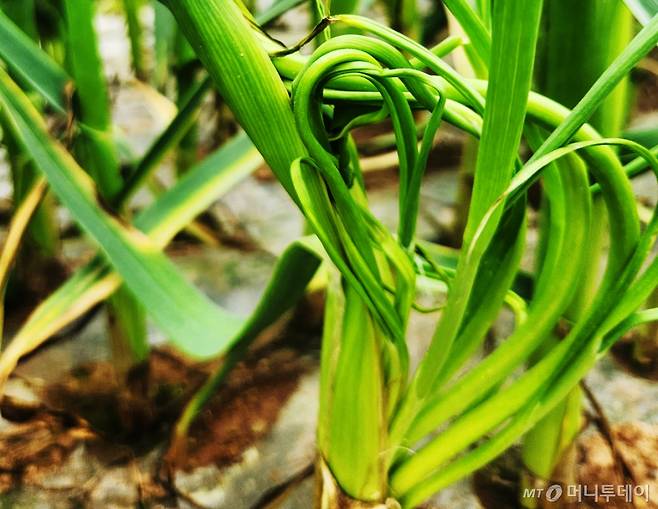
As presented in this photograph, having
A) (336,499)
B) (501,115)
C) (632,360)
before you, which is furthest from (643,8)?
(632,360)

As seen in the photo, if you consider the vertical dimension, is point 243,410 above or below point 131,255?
below

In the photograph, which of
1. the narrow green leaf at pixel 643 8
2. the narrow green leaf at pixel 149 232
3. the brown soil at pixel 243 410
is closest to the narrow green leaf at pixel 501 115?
the narrow green leaf at pixel 643 8

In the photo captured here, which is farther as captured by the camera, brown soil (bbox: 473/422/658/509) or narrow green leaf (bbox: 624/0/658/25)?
brown soil (bbox: 473/422/658/509)

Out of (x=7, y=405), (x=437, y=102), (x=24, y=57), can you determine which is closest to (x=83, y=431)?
(x=7, y=405)

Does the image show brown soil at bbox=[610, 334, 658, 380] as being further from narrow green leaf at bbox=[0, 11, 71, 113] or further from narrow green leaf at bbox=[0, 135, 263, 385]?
narrow green leaf at bbox=[0, 11, 71, 113]

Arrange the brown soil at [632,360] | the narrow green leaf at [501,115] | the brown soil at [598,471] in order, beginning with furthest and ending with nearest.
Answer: the brown soil at [632,360] → the brown soil at [598,471] → the narrow green leaf at [501,115]

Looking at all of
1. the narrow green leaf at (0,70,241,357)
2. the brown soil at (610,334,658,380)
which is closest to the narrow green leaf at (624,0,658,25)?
the narrow green leaf at (0,70,241,357)

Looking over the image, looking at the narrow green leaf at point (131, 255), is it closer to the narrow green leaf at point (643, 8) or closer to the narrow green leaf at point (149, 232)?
the narrow green leaf at point (149, 232)

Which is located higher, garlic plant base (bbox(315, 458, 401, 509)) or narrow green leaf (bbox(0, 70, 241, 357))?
narrow green leaf (bbox(0, 70, 241, 357))

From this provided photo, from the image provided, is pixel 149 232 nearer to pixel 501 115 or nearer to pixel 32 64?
pixel 32 64
